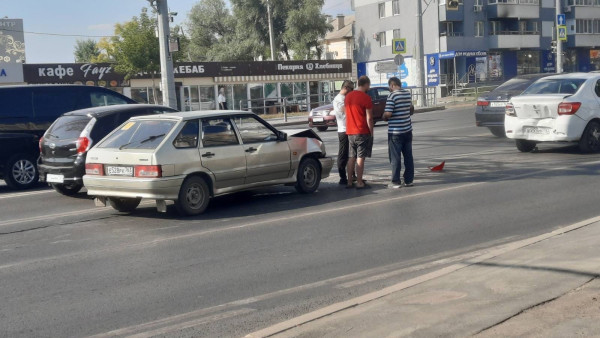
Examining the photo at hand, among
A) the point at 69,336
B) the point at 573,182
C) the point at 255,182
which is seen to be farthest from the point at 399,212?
the point at 69,336

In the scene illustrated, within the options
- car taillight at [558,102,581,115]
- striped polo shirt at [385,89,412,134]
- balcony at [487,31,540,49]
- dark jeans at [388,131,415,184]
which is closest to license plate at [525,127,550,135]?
car taillight at [558,102,581,115]

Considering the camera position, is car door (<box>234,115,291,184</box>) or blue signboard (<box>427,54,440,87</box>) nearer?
car door (<box>234,115,291,184</box>)

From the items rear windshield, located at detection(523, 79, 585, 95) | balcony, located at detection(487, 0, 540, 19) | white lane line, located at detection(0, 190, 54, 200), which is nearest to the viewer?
white lane line, located at detection(0, 190, 54, 200)

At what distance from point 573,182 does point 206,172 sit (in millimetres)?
6058

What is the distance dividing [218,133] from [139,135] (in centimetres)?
118

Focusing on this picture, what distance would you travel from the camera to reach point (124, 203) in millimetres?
11641

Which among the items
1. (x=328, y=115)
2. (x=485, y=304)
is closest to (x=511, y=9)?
(x=328, y=115)

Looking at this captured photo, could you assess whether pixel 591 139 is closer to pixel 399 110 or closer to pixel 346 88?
pixel 399 110

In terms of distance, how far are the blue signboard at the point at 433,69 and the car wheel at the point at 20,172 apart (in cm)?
5095

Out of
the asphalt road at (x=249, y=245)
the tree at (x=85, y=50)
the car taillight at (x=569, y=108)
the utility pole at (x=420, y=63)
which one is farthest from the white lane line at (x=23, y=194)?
the tree at (x=85, y=50)

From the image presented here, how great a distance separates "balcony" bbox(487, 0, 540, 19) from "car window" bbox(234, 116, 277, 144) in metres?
59.8

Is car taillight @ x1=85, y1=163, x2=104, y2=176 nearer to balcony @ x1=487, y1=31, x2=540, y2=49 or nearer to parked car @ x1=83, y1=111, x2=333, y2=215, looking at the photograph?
parked car @ x1=83, y1=111, x2=333, y2=215

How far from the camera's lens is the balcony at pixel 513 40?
221 ft

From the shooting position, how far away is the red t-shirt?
41.8ft
